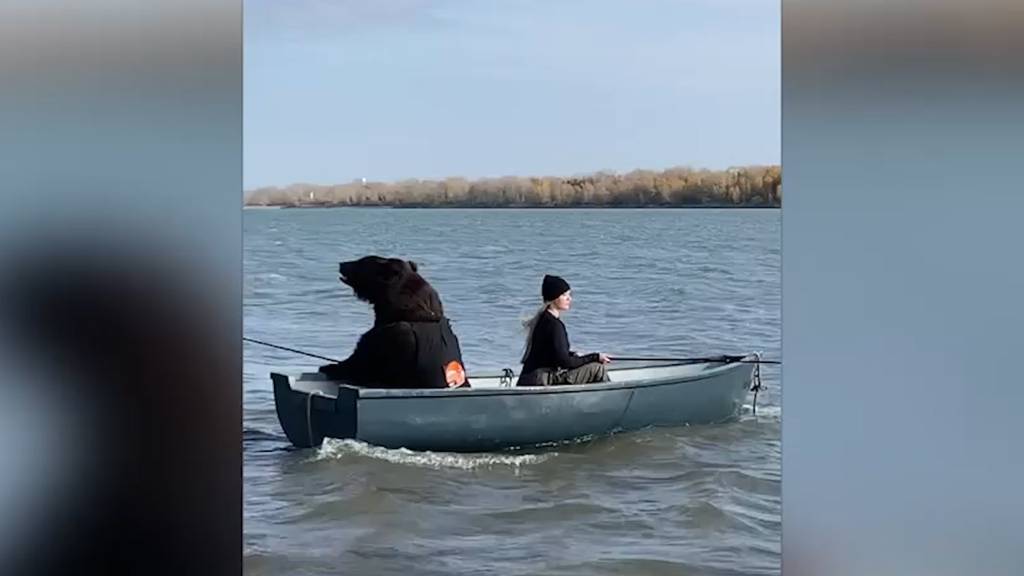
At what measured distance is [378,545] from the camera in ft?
8.31

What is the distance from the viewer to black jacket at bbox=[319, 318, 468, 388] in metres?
2.54

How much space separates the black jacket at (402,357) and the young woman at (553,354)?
14cm

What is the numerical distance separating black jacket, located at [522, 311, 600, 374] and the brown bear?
144mm

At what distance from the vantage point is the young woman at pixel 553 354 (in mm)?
2539

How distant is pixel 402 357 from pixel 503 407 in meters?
0.23

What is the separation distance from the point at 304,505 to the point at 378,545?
0.17 meters

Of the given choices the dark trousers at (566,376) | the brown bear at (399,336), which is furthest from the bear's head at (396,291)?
the dark trousers at (566,376)

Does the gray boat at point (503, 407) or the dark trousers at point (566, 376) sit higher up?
the dark trousers at point (566, 376)

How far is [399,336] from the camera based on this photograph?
2549mm
